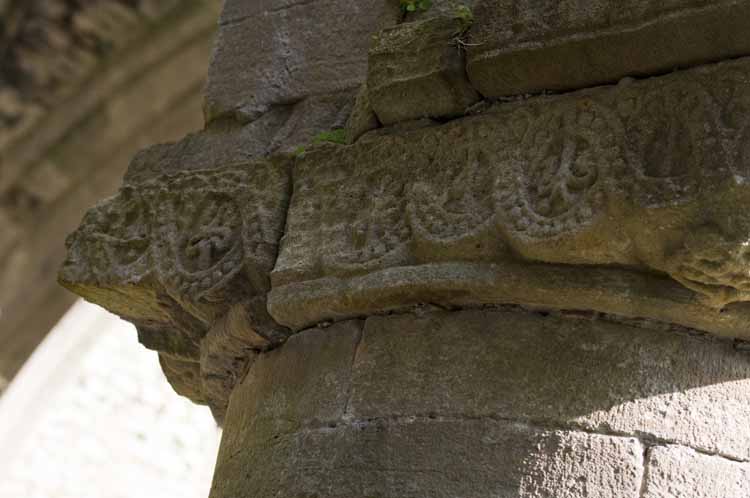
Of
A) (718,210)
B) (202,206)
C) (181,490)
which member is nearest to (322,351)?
(202,206)

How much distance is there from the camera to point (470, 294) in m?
2.50

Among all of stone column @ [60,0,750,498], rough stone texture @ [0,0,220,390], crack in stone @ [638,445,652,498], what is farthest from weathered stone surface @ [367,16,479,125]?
rough stone texture @ [0,0,220,390]

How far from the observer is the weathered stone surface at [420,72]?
8.84 ft

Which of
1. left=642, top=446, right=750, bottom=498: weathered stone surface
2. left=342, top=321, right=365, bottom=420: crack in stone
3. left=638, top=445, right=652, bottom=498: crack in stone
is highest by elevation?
left=342, top=321, right=365, bottom=420: crack in stone

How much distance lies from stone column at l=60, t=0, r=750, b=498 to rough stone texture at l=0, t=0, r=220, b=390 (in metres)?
5.70

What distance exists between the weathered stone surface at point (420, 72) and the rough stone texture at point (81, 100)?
581 centimetres

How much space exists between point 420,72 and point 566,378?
777 mm

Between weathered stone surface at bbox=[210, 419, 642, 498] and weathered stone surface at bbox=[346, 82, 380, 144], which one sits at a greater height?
weathered stone surface at bbox=[346, 82, 380, 144]

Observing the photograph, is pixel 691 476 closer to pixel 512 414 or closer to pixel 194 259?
pixel 512 414

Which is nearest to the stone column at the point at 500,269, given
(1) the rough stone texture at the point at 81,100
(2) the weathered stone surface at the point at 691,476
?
(2) the weathered stone surface at the point at 691,476

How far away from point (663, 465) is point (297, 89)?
1469 mm

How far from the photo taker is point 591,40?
246 centimetres

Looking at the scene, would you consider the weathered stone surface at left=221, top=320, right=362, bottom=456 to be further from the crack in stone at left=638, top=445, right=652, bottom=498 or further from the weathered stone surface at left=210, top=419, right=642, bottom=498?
the crack in stone at left=638, top=445, right=652, bottom=498

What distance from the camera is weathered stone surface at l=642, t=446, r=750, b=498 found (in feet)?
7.44
